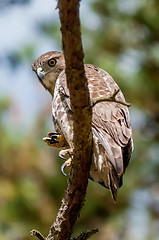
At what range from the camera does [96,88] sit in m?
4.05

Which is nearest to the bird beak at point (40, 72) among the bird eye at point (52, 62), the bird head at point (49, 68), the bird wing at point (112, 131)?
the bird head at point (49, 68)

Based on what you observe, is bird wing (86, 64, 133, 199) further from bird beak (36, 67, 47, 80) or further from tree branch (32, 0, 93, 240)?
bird beak (36, 67, 47, 80)

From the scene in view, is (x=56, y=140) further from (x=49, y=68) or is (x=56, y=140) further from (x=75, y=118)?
(x=49, y=68)

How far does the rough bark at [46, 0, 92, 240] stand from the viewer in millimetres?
2715

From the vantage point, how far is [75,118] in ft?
10.3

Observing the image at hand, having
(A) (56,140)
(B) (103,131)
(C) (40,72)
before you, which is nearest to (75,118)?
(B) (103,131)

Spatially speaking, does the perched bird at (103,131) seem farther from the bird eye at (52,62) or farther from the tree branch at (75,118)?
the bird eye at (52,62)

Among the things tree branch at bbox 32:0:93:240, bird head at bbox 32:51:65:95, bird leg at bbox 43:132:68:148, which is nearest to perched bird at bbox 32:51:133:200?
bird leg at bbox 43:132:68:148

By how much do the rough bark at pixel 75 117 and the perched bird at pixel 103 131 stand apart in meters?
0.23

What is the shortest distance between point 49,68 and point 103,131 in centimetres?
167

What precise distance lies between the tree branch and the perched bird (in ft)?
0.77

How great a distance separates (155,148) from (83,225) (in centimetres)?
228

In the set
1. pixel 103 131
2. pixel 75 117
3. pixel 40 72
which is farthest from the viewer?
pixel 40 72

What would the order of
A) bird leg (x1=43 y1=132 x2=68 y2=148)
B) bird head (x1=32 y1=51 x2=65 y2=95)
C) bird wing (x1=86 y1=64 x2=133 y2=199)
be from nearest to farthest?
bird wing (x1=86 y1=64 x2=133 y2=199), bird leg (x1=43 y1=132 x2=68 y2=148), bird head (x1=32 y1=51 x2=65 y2=95)
